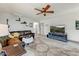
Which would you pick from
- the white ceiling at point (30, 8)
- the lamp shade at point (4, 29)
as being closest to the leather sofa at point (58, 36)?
the white ceiling at point (30, 8)

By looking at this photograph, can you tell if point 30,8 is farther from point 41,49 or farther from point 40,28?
point 41,49

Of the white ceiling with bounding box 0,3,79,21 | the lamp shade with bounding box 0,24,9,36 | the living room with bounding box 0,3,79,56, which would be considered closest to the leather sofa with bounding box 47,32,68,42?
the living room with bounding box 0,3,79,56

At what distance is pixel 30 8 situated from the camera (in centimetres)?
218

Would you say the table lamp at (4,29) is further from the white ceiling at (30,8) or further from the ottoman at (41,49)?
the ottoman at (41,49)

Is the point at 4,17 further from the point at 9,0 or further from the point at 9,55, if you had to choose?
the point at 9,55

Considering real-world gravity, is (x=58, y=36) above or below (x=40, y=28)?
below

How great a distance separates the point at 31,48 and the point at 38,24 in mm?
467

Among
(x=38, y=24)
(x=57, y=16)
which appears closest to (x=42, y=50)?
(x=38, y=24)

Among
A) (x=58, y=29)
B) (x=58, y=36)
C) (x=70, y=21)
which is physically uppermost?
(x=70, y=21)

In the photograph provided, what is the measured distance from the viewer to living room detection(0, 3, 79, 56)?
211 cm

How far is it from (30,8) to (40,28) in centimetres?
41

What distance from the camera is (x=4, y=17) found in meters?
2.16

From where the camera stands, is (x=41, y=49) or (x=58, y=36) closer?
(x=58, y=36)

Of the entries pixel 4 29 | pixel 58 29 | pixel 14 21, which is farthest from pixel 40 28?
pixel 4 29
